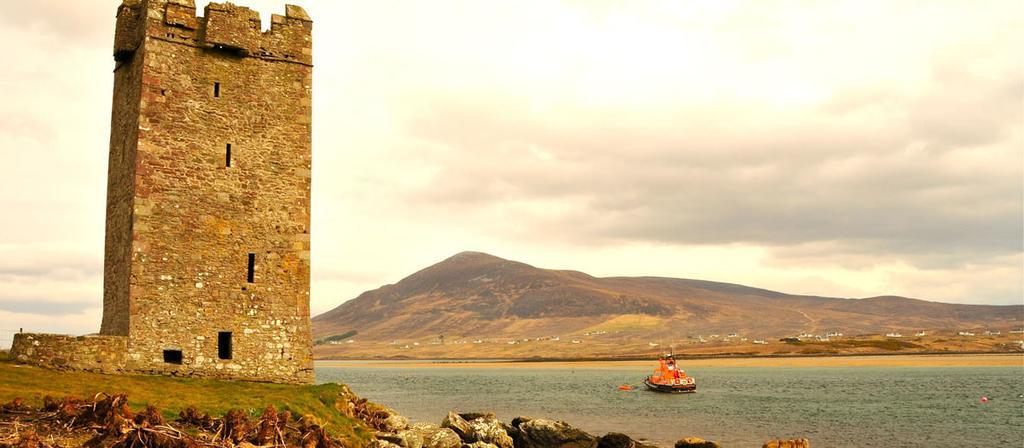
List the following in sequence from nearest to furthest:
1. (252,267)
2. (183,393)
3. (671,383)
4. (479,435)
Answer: (183,393) < (252,267) < (479,435) < (671,383)

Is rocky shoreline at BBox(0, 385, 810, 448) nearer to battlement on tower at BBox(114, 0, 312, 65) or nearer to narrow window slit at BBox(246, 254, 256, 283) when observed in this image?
narrow window slit at BBox(246, 254, 256, 283)

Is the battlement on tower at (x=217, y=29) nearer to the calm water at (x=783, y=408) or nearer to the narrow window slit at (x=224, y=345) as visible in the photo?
the narrow window slit at (x=224, y=345)

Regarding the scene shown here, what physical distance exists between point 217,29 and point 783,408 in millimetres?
53963

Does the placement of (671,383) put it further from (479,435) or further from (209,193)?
(209,193)

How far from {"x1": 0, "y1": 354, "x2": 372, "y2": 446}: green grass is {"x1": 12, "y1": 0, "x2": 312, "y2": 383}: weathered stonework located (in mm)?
1428

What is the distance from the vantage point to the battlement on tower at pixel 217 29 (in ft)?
91.1

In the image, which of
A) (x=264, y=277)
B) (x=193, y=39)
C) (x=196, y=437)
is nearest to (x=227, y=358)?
(x=264, y=277)

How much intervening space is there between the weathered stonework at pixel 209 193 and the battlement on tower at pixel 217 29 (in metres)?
0.04

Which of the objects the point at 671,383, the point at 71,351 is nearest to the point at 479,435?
the point at 71,351

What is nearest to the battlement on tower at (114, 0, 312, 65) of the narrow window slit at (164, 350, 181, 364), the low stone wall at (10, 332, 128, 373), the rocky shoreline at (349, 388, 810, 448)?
the low stone wall at (10, 332, 128, 373)

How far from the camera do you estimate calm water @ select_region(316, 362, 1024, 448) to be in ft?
157

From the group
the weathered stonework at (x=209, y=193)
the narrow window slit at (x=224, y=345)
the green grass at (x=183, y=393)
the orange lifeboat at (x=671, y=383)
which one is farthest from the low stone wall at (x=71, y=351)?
the orange lifeboat at (x=671, y=383)

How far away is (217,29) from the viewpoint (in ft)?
93.2

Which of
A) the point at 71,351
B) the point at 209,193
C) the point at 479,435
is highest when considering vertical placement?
the point at 209,193
